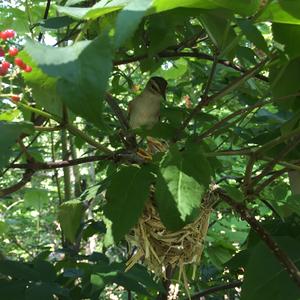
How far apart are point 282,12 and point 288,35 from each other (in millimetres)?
51

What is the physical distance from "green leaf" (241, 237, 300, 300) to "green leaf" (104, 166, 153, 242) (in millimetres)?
201

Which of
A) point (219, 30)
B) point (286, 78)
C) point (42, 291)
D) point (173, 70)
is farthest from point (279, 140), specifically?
point (173, 70)

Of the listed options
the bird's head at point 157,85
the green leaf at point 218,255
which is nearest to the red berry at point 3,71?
the bird's head at point 157,85

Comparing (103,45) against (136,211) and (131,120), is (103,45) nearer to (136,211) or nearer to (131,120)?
(136,211)

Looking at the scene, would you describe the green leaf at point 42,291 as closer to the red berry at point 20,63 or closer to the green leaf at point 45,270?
the green leaf at point 45,270

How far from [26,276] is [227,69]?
2.14 ft

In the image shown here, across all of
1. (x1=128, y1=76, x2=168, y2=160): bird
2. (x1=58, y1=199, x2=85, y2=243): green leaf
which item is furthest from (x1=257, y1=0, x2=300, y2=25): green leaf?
(x1=128, y1=76, x2=168, y2=160): bird

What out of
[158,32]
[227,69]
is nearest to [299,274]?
[158,32]

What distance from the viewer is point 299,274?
2.14 ft

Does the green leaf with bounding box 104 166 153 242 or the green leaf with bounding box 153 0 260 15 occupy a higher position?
the green leaf with bounding box 153 0 260 15

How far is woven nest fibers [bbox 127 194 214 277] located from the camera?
0.73 m

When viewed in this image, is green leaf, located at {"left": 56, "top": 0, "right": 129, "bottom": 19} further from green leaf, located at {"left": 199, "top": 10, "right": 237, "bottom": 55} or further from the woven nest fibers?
the woven nest fibers

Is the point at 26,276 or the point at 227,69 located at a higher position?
the point at 227,69

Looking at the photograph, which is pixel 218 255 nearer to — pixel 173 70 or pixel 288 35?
pixel 173 70
